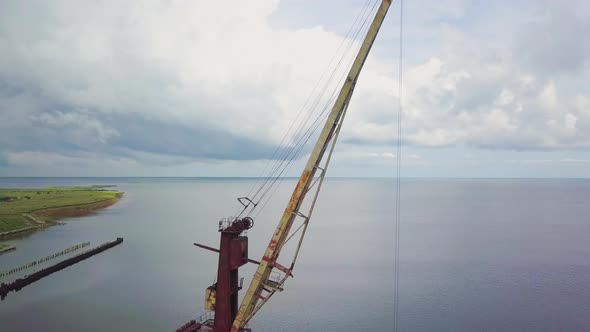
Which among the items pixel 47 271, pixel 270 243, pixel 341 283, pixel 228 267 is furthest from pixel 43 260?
pixel 270 243

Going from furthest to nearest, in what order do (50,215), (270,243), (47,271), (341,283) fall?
(50,215) → (47,271) → (341,283) → (270,243)

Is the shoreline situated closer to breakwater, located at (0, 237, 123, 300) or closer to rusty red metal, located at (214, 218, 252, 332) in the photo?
breakwater, located at (0, 237, 123, 300)

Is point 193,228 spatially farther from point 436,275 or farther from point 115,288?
point 436,275

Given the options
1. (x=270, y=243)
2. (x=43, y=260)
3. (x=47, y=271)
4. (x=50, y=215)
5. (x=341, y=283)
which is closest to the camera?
(x=270, y=243)

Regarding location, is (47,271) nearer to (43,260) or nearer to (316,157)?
(43,260)

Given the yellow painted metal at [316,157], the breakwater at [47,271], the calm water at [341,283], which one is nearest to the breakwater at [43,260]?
the calm water at [341,283]

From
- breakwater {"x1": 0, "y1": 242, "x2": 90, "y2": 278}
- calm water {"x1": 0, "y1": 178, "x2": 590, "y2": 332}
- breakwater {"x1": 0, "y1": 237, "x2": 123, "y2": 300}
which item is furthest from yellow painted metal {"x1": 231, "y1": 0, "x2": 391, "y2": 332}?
breakwater {"x1": 0, "y1": 242, "x2": 90, "y2": 278}

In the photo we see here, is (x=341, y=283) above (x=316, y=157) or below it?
below

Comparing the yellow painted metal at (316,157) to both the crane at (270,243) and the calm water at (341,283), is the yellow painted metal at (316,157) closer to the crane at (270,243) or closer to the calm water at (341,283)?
the crane at (270,243)
